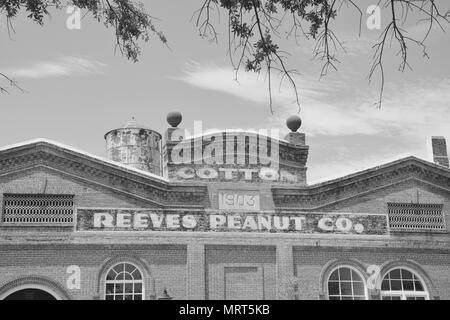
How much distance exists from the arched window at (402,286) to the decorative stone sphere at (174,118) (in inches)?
326

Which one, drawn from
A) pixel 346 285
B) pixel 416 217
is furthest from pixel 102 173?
pixel 416 217

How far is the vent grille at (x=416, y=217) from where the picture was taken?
2142cm

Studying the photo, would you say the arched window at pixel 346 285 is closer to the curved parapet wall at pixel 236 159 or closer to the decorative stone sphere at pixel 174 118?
the curved parapet wall at pixel 236 159

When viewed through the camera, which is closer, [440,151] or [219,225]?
[219,225]

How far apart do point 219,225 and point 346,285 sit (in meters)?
4.41

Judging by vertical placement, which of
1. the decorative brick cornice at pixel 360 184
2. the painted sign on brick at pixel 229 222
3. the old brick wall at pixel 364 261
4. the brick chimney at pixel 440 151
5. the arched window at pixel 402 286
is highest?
the brick chimney at pixel 440 151

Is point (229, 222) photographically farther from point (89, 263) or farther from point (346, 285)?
point (89, 263)

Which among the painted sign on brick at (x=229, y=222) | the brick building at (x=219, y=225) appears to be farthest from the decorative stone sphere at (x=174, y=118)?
the painted sign on brick at (x=229, y=222)

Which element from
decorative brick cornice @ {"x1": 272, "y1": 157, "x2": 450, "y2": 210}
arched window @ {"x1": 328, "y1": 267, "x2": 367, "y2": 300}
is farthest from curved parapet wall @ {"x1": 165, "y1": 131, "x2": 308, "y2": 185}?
arched window @ {"x1": 328, "y1": 267, "x2": 367, "y2": 300}

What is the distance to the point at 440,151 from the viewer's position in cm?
2362

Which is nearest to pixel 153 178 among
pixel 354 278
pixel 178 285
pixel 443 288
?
pixel 178 285

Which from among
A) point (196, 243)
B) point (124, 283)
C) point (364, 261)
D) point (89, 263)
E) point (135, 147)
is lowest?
point (124, 283)

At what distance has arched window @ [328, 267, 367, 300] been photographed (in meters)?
20.3
